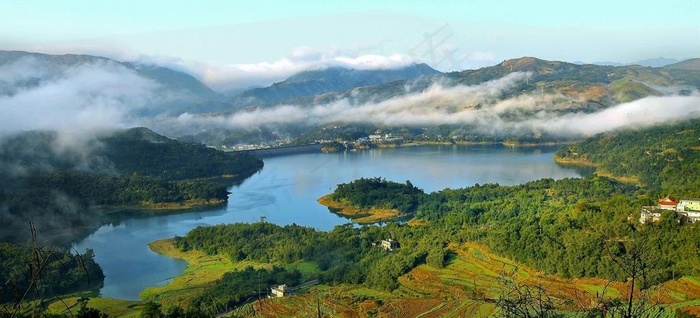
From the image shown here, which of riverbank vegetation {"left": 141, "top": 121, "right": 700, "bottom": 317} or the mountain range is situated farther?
the mountain range

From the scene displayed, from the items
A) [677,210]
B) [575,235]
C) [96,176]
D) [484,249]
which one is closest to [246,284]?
[484,249]

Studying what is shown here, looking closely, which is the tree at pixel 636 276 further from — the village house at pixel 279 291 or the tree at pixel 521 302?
the village house at pixel 279 291

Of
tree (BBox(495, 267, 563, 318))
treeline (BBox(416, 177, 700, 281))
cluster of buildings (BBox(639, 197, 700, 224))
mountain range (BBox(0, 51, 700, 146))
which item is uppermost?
mountain range (BBox(0, 51, 700, 146))

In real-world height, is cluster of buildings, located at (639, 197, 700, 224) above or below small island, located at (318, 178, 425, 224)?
above

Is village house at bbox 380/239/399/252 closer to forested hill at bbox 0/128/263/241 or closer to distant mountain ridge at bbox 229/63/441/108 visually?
forested hill at bbox 0/128/263/241

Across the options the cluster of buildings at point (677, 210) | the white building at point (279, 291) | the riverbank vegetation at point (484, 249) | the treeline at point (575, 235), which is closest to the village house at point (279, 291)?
the white building at point (279, 291)

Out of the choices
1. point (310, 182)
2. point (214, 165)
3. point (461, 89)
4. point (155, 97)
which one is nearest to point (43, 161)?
point (214, 165)

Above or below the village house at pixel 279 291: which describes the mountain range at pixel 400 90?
above

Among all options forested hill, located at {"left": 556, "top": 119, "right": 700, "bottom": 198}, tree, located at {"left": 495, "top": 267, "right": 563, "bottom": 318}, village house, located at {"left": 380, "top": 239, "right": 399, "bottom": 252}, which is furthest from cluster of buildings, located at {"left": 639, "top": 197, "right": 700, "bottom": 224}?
tree, located at {"left": 495, "top": 267, "right": 563, "bottom": 318}
